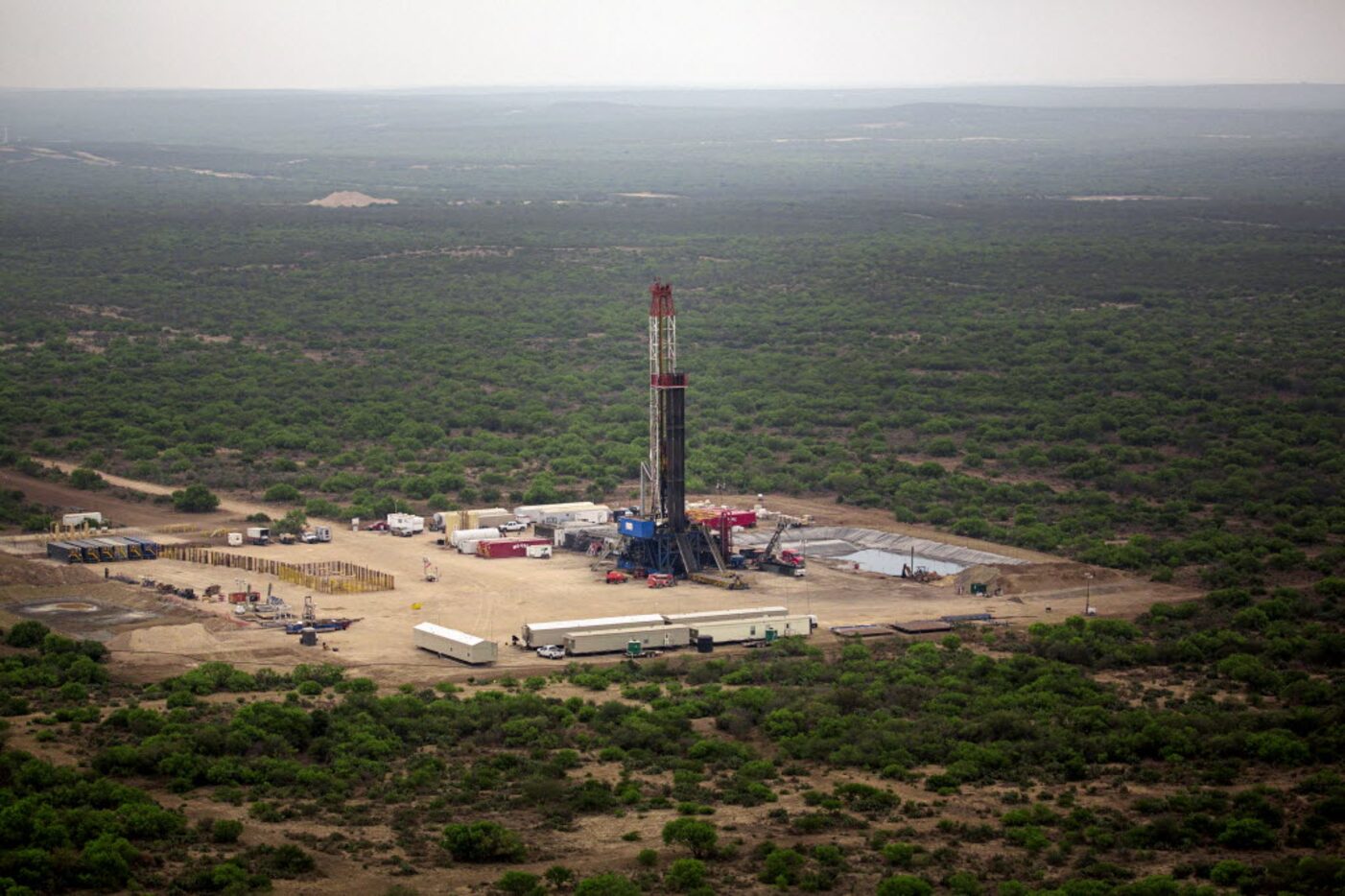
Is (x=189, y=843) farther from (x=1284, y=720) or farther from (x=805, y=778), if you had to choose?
(x=1284, y=720)

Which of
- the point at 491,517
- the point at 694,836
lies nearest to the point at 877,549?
the point at 491,517

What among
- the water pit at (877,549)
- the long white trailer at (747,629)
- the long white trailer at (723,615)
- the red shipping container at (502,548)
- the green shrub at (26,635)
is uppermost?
the green shrub at (26,635)

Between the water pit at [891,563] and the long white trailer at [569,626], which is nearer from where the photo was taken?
the long white trailer at [569,626]

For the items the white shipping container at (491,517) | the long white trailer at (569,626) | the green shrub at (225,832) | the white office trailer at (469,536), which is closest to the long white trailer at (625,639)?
the long white trailer at (569,626)

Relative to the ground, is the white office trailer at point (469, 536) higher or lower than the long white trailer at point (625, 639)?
lower

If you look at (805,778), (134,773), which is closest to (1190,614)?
(805,778)

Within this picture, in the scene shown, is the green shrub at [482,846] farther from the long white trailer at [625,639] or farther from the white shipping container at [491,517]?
the white shipping container at [491,517]
